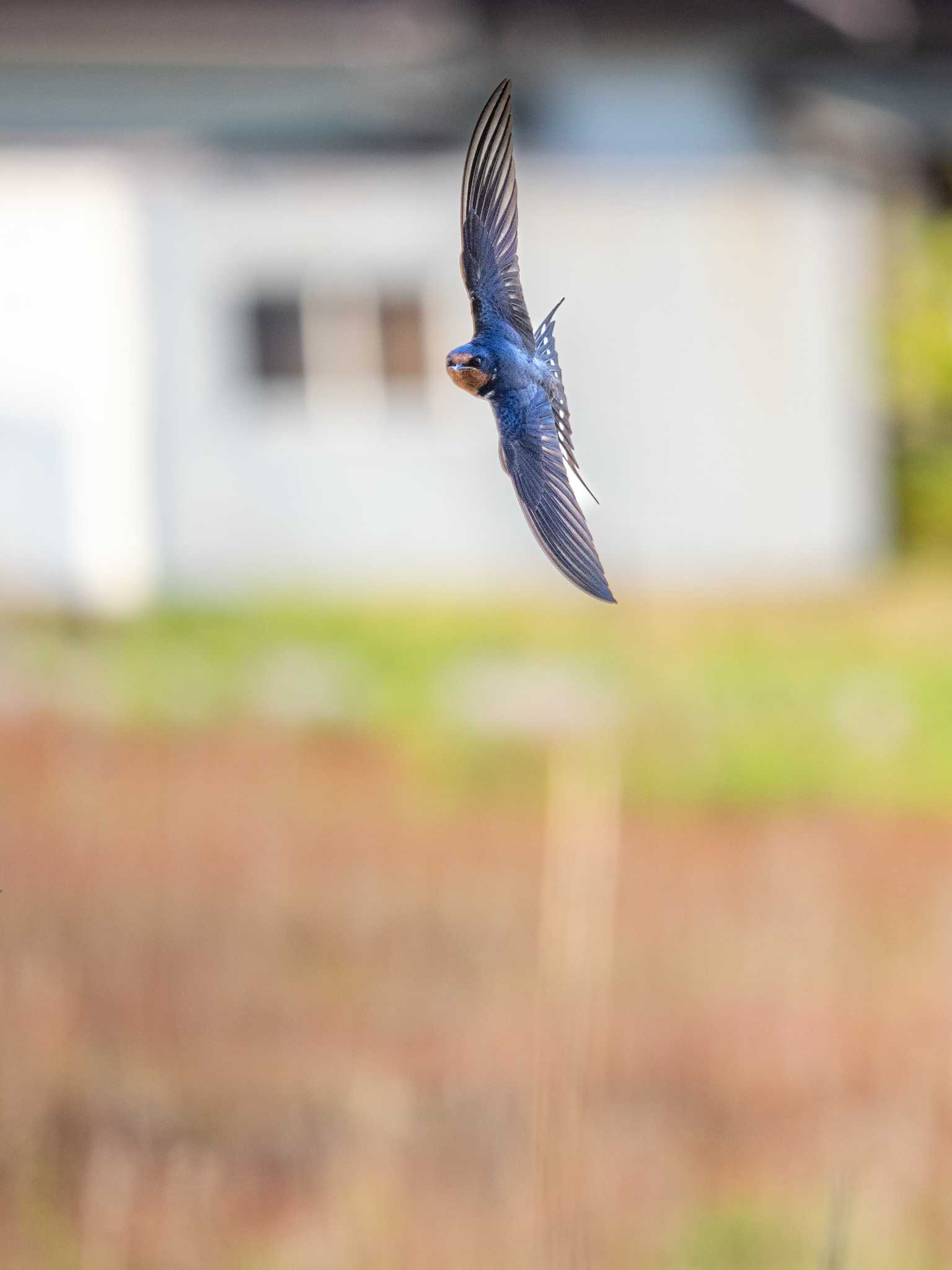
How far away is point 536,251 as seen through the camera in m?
6.83

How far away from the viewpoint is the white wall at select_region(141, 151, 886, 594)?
21.5ft

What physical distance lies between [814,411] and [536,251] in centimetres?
129

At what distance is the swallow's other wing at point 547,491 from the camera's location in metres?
0.36

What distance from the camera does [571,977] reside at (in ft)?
6.88

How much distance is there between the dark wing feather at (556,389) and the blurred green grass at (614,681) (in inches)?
137

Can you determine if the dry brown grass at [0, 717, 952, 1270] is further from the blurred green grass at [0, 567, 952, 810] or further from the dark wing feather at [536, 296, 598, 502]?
the dark wing feather at [536, 296, 598, 502]

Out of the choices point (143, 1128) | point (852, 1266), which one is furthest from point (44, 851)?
point (852, 1266)

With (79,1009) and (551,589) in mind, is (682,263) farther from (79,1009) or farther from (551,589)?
(79,1009)

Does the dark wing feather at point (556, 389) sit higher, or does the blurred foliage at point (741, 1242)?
the dark wing feather at point (556, 389)

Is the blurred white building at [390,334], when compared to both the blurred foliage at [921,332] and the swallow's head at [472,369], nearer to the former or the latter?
the blurred foliage at [921,332]

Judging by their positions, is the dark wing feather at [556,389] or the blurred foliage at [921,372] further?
the blurred foliage at [921,372]

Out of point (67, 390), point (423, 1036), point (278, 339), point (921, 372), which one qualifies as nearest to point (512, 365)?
point (423, 1036)

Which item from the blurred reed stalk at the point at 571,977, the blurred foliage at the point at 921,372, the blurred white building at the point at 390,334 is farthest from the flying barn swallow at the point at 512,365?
the blurred foliage at the point at 921,372

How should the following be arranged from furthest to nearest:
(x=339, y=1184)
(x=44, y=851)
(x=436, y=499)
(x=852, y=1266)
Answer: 1. (x=436, y=499)
2. (x=44, y=851)
3. (x=339, y=1184)
4. (x=852, y=1266)
